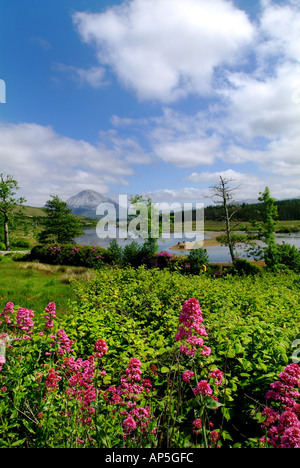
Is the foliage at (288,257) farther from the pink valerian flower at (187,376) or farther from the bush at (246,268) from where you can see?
the pink valerian flower at (187,376)

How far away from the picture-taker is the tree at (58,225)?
94.2 feet

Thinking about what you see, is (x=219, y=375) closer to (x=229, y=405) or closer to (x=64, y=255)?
(x=229, y=405)

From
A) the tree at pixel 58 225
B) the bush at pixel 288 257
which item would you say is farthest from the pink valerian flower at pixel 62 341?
the tree at pixel 58 225

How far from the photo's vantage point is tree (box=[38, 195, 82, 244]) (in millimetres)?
28719

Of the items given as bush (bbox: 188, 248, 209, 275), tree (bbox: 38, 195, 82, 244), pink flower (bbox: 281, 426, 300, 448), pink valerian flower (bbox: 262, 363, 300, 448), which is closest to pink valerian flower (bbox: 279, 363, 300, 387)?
pink valerian flower (bbox: 262, 363, 300, 448)

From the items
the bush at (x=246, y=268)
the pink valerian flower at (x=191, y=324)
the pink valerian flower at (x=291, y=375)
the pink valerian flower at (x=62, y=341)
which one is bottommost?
the bush at (x=246, y=268)

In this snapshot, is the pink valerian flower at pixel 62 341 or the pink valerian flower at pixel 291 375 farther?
the pink valerian flower at pixel 62 341

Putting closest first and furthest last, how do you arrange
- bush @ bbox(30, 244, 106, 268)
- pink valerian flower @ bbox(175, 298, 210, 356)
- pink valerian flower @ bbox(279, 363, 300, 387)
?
1. pink valerian flower @ bbox(279, 363, 300, 387)
2. pink valerian flower @ bbox(175, 298, 210, 356)
3. bush @ bbox(30, 244, 106, 268)

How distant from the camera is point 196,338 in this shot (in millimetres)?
1765

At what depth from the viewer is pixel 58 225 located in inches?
1136

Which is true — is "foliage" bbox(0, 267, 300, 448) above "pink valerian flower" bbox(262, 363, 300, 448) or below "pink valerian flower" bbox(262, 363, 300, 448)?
below

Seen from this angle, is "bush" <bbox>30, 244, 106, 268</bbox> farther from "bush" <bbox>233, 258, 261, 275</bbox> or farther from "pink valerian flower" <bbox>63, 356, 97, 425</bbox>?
"pink valerian flower" <bbox>63, 356, 97, 425</bbox>

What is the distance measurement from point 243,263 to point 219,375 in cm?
1346

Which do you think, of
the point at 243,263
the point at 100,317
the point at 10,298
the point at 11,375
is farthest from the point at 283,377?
the point at 243,263
